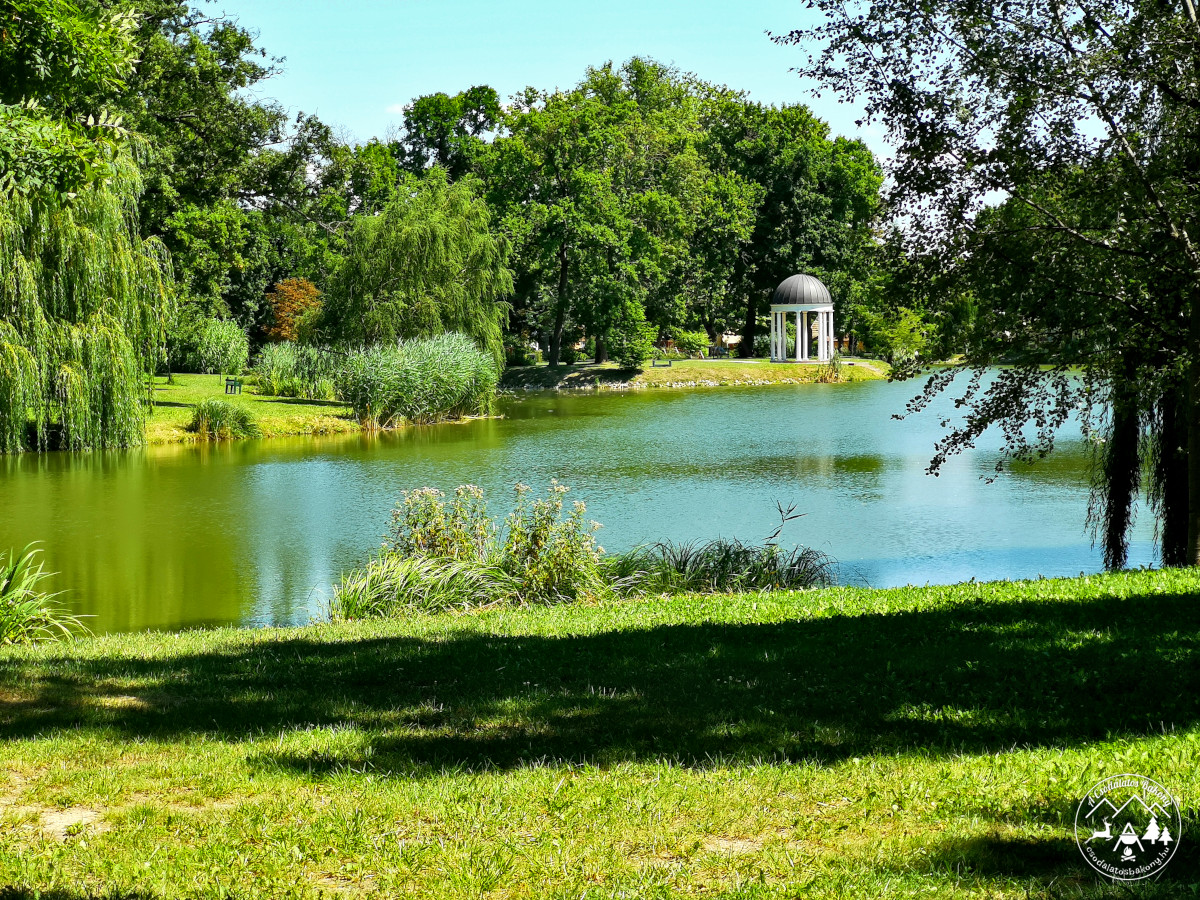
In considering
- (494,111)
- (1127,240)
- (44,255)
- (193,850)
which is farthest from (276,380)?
(193,850)

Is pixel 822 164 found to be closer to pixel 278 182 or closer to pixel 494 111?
pixel 494 111

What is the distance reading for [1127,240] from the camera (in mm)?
7816

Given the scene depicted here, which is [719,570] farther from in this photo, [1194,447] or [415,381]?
[415,381]

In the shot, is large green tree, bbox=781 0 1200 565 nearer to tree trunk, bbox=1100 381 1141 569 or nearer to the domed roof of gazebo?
tree trunk, bbox=1100 381 1141 569

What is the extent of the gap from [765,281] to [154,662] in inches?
1929

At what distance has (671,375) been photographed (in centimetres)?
4322

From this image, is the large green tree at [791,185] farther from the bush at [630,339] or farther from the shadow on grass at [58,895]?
the shadow on grass at [58,895]

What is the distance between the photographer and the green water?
11.2 metres

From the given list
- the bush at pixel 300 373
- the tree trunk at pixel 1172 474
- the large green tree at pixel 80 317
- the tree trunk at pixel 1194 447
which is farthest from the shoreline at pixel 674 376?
the tree trunk at pixel 1194 447

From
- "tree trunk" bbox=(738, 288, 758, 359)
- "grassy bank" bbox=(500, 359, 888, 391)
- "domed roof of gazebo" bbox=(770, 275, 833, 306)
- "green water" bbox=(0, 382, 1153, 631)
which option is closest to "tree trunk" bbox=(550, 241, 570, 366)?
"grassy bank" bbox=(500, 359, 888, 391)

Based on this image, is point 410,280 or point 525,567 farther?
point 410,280

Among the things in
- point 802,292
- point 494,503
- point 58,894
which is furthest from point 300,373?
point 58,894

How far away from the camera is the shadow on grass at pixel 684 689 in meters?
4.19

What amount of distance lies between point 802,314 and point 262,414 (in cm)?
2861
